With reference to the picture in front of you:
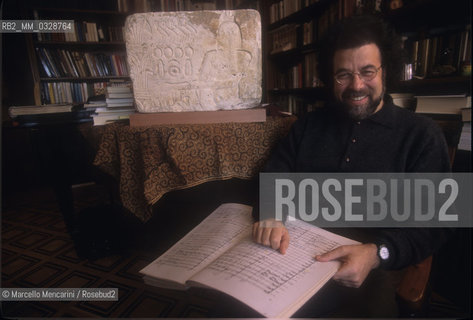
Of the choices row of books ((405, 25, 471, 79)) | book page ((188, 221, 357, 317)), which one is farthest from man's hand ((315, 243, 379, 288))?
row of books ((405, 25, 471, 79))

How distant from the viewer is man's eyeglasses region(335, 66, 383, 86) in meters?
0.84

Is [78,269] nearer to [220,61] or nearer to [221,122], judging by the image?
[221,122]

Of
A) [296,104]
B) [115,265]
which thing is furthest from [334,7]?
[115,265]

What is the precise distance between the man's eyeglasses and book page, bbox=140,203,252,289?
1.65 ft

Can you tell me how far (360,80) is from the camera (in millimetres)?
850

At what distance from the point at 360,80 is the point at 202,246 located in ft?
2.21

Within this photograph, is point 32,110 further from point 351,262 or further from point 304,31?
point 304,31

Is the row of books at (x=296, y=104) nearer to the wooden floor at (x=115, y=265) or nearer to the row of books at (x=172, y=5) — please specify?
the row of books at (x=172, y=5)

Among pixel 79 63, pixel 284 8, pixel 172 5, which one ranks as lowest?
pixel 79 63

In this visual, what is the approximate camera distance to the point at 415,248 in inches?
25.4

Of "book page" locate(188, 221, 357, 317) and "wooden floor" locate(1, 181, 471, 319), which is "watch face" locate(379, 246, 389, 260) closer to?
"book page" locate(188, 221, 357, 317)

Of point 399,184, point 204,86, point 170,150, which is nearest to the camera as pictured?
point 399,184

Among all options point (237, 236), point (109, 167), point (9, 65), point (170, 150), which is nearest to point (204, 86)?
point (170, 150)

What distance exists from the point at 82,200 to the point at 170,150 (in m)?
2.03
